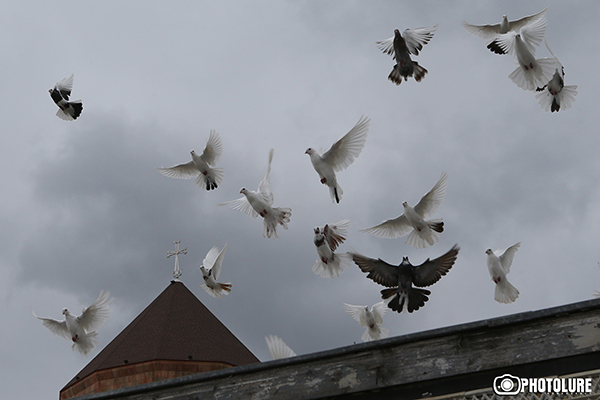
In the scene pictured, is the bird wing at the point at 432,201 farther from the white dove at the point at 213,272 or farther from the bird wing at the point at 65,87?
Result: the bird wing at the point at 65,87

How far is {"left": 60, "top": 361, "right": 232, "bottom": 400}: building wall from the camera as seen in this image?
16609 mm

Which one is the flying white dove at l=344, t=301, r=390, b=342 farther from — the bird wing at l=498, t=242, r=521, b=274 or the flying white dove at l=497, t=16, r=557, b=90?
the flying white dove at l=497, t=16, r=557, b=90

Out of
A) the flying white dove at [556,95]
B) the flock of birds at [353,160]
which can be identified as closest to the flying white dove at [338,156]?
the flock of birds at [353,160]

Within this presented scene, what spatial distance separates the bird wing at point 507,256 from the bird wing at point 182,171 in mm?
6196

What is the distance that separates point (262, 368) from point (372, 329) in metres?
8.66

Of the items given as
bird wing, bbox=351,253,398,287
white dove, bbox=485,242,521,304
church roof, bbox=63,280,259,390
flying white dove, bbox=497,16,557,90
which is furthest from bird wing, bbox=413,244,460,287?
church roof, bbox=63,280,259,390

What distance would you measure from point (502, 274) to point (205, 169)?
6043mm

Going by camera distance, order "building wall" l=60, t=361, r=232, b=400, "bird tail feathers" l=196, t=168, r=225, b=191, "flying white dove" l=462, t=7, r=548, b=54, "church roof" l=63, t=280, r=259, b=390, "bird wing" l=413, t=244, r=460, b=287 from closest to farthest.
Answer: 1. "bird wing" l=413, t=244, r=460, b=287
2. "flying white dove" l=462, t=7, r=548, b=54
3. "bird tail feathers" l=196, t=168, r=225, b=191
4. "building wall" l=60, t=361, r=232, b=400
5. "church roof" l=63, t=280, r=259, b=390

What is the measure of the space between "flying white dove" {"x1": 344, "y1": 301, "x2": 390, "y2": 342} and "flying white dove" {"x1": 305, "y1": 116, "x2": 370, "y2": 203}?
9.57ft

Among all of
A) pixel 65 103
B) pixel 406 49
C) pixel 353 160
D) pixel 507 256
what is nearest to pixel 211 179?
pixel 65 103

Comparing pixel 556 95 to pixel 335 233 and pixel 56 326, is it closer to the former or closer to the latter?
pixel 335 233

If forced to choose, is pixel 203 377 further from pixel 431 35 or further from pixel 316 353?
pixel 431 35

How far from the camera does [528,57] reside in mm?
10750

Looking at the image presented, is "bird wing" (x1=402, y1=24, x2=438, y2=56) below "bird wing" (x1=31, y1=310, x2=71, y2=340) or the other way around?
the other way around
